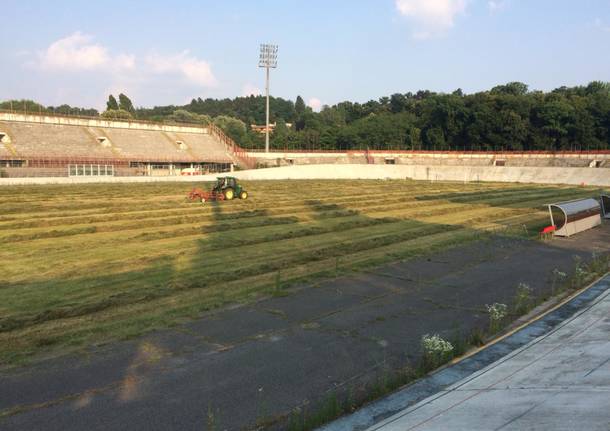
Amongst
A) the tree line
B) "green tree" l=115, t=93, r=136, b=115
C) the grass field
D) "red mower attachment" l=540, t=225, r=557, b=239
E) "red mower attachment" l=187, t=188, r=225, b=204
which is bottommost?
the grass field

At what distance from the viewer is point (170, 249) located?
63.7ft

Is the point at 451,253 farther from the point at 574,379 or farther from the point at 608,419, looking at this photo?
the point at 608,419

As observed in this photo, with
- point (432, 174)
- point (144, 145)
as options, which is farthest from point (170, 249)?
point (432, 174)

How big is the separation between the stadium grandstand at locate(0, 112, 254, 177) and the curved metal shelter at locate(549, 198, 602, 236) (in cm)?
5805

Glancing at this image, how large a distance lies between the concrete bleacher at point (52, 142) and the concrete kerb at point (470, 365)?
66806mm

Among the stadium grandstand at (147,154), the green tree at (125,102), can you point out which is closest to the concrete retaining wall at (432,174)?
the stadium grandstand at (147,154)

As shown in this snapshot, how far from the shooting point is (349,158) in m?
104

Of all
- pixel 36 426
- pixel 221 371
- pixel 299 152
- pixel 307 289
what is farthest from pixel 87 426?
pixel 299 152

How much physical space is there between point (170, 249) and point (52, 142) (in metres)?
59.4

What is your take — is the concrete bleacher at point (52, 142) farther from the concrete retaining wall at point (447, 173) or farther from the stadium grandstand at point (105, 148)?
the concrete retaining wall at point (447, 173)

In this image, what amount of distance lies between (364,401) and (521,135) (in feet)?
344

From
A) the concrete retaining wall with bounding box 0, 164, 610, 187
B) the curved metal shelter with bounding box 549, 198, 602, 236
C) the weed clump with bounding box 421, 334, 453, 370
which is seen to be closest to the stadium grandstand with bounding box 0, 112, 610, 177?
the concrete retaining wall with bounding box 0, 164, 610, 187

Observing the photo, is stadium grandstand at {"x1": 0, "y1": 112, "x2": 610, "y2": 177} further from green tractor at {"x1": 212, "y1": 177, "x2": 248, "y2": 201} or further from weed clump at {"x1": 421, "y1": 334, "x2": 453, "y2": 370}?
weed clump at {"x1": 421, "y1": 334, "x2": 453, "y2": 370}

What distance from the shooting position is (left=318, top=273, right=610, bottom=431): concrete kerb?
686 cm
